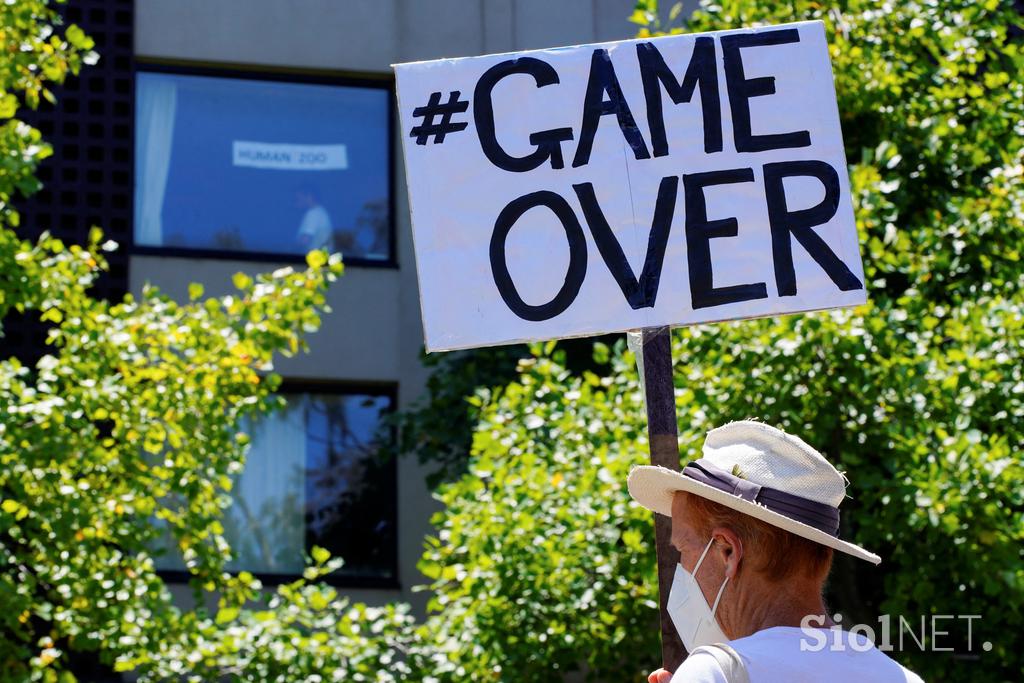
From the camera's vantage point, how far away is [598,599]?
26.5 feet

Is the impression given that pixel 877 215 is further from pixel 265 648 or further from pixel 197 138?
pixel 197 138

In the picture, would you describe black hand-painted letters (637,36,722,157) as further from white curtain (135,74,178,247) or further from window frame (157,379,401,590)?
white curtain (135,74,178,247)

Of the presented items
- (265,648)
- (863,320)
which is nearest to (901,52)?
(863,320)

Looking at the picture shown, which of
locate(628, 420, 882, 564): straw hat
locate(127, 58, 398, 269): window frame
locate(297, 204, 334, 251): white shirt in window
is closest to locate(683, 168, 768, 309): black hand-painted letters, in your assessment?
locate(628, 420, 882, 564): straw hat

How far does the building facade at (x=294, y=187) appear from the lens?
12.6m

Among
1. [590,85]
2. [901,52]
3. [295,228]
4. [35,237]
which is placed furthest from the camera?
[295,228]

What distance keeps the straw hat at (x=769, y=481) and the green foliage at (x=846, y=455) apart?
429cm

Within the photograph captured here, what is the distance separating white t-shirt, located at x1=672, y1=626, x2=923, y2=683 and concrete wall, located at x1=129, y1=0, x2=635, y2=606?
381 inches

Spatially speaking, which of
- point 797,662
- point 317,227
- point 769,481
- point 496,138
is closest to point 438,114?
point 496,138

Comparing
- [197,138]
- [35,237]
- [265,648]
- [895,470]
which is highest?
[197,138]

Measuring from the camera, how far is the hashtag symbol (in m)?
4.39

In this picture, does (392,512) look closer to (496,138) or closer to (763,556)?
(496,138)

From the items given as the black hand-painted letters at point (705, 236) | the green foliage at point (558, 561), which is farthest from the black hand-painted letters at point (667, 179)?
the green foliage at point (558, 561)

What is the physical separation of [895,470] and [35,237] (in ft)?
23.3
